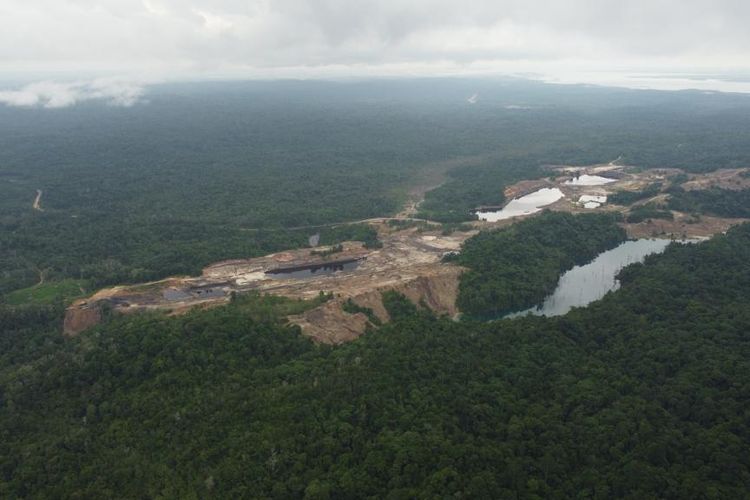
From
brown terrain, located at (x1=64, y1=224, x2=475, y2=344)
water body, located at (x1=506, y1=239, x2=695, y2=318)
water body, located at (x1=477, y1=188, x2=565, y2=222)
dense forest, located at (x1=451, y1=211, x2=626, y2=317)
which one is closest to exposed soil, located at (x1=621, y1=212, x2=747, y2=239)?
water body, located at (x1=506, y1=239, x2=695, y2=318)

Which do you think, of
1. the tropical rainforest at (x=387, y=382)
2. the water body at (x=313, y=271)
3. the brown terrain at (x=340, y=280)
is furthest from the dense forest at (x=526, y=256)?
the water body at (x=313, y=271)

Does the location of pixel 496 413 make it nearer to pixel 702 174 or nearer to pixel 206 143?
pixel 702 174

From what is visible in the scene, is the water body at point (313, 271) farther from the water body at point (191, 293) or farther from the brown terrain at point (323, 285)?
the water body at point (191, 293)

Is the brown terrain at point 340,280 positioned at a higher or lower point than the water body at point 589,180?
higher

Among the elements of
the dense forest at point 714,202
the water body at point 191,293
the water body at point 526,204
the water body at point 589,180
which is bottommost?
the water body at point 526,204

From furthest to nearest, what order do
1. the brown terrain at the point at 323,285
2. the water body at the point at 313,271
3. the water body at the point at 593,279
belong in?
the water body at the point at 313,271 < the water body at the point at 593,279 < the brown terrain at the point at 323,285

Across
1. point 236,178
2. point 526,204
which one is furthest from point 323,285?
point 236,178
